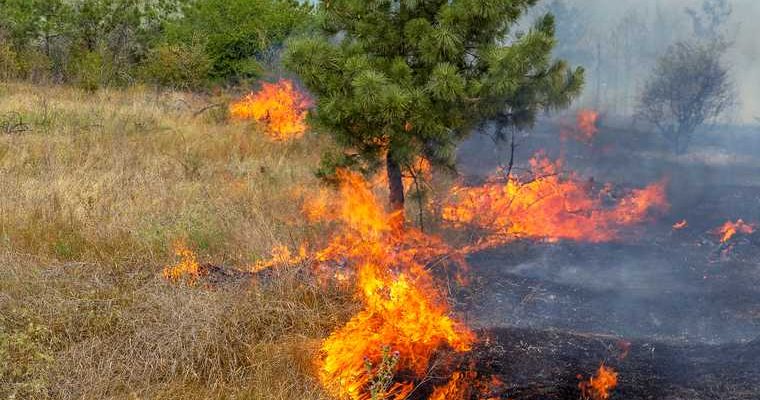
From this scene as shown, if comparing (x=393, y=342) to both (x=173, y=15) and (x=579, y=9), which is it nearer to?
(x=173, y=15)

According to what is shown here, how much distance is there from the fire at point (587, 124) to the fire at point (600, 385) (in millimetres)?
9531

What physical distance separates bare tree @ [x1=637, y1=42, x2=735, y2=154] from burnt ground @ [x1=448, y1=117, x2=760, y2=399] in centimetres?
495

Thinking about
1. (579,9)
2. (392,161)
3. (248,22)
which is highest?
(579,9)

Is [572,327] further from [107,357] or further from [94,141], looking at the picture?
[94,141]

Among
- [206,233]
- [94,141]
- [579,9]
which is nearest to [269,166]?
[94,141]

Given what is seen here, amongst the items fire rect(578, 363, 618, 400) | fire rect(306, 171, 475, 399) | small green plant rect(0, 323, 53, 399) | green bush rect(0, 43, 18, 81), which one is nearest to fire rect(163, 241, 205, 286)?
Answer: fire rect(306, 171, 475, 399)

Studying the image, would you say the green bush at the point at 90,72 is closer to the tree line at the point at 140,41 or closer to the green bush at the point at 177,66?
the tree line at the point at 140,41

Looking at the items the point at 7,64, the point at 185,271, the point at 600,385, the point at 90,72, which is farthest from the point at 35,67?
the point at 600,385

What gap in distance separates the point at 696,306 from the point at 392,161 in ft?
10.4

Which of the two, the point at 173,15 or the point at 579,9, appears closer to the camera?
the point at 173,15

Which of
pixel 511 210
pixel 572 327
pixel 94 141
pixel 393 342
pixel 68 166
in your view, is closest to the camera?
pixel 393 342

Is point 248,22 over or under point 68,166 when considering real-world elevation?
over

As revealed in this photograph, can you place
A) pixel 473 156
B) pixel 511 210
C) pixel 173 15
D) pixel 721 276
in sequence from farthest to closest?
pixel 173 15
pixel 473 156
pixel 511 210
pixel 721 276

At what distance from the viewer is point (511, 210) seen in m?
7.77
